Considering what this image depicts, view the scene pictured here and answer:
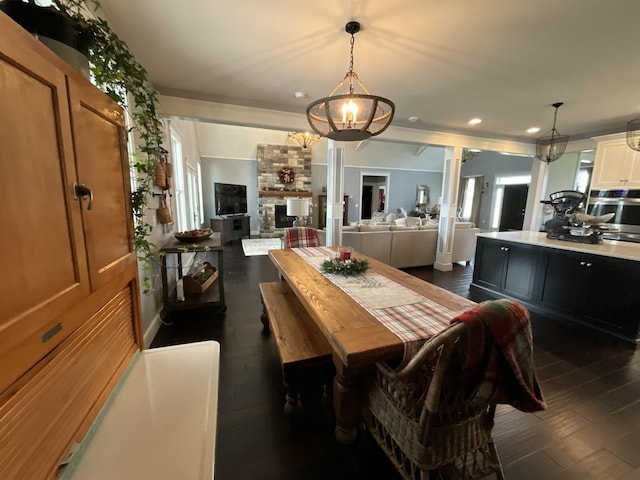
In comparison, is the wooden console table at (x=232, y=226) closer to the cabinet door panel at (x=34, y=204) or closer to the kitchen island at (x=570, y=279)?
the kitchen island at (x=570, y=279)

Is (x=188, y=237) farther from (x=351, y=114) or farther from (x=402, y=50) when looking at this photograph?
(x=402, y=50)

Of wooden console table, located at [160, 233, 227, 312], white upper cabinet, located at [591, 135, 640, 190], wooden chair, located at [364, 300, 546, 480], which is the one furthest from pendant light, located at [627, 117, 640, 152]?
wooden console table, located at [160, 233, 227, 312]

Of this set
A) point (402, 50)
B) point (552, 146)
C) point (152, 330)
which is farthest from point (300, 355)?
point (552, 146)

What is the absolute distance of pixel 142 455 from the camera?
76 cm

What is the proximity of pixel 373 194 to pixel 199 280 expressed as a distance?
812 cm

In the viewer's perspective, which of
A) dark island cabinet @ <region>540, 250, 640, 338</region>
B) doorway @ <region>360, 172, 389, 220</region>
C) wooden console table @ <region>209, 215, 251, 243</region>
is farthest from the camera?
doorway @ <region>360, 172, 389, 220</region>

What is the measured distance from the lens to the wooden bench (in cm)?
147

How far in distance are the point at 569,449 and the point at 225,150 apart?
8.67m

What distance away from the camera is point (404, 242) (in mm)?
4711

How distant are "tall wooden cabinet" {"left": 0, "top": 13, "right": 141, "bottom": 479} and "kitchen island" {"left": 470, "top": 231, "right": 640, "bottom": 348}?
379 cm

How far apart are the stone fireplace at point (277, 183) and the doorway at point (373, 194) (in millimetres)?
2358

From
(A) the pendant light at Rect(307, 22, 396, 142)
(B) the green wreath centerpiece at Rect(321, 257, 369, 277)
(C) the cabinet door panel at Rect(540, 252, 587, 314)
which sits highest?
(A) the pendant light at Rect(307, 22, 396, 142)

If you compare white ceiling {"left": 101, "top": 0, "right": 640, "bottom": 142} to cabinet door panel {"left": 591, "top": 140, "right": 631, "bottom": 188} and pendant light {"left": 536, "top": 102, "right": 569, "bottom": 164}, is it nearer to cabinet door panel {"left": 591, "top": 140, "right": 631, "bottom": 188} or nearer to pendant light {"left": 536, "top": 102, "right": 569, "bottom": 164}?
pendant light {"left": 536, "top": 102, "right": 569, "bottom": 164}

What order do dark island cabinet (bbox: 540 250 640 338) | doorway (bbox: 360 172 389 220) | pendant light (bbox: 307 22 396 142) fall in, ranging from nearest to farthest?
pendant light (bbox: 307 22 396 142)
dark island cabinet (bbox: 540 250 640 338)
doorway (bbox: 360 172 389 220)
